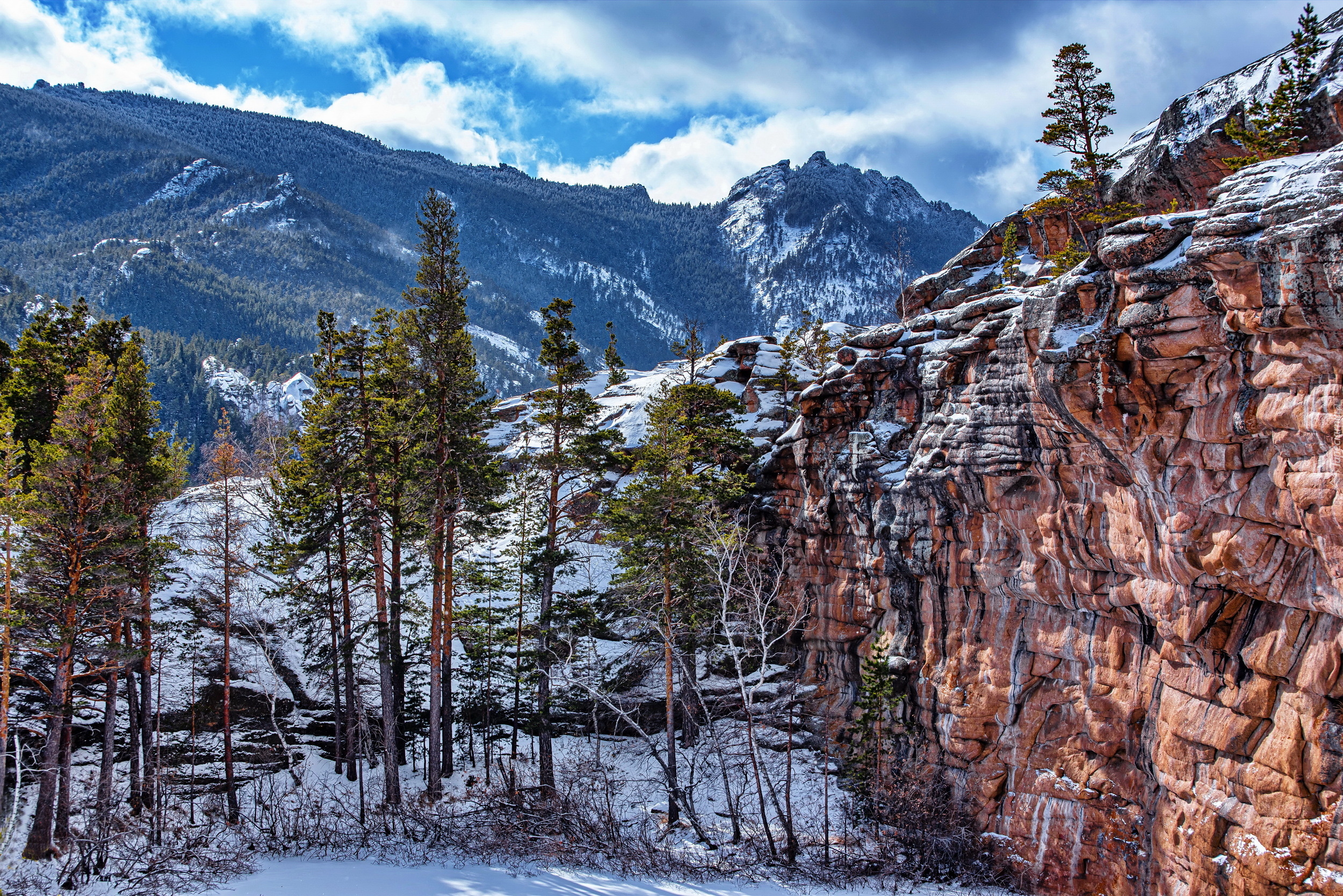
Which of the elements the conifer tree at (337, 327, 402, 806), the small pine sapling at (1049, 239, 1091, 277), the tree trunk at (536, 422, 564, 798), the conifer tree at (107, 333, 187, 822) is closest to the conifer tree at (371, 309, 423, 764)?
the conifer tree at (337, 327, 402, 806)

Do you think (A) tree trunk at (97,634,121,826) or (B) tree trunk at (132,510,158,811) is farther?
(B) tree trunk at (132,510,158,811)

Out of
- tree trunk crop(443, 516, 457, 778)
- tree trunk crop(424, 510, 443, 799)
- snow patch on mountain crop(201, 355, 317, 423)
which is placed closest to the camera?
tree trunk crop(424, 510, 443, 799)

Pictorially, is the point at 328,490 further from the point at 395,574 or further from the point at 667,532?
the point at 667,532

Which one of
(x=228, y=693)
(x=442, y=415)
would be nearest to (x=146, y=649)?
(x=228, y=693)

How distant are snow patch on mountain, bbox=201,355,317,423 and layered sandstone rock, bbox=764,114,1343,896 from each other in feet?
329

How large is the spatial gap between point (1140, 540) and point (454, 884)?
16475 mm

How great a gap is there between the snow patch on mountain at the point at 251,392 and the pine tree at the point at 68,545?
302ft

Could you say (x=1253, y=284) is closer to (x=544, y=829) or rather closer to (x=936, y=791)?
(x=936, y=791)

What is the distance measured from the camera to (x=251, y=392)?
106562 mm

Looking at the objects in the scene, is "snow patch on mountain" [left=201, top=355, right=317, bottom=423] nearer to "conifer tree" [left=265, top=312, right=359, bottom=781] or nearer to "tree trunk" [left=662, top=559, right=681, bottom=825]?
"conifer tree" [left=265, top=312, right=359, bottom=781]

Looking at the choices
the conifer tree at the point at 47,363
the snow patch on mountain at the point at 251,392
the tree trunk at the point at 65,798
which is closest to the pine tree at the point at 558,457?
the tree trunk at the point at 65,798

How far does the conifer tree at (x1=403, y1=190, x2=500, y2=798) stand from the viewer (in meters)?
19.8

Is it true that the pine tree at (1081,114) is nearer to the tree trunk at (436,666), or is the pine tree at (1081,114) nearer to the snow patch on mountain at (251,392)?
the tree trunk at (436,666)

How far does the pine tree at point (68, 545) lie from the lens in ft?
50.9
